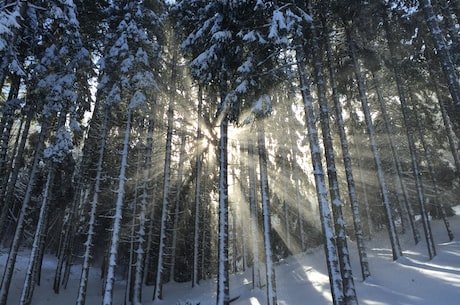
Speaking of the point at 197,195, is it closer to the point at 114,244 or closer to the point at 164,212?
the point at 164,212

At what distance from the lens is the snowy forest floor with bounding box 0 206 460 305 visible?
31.8ft

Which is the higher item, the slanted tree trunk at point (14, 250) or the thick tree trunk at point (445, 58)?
the thick tree trunk at point (445, 58)

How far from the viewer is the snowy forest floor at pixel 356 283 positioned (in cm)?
969

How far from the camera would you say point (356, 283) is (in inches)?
491

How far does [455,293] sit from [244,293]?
29.9ft

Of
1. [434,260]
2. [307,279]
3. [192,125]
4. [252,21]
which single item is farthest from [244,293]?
[252,21]

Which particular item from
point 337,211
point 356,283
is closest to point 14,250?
point 337,211

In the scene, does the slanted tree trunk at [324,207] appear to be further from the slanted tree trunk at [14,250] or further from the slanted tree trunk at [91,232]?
the slanted tree trunk at [14,250]

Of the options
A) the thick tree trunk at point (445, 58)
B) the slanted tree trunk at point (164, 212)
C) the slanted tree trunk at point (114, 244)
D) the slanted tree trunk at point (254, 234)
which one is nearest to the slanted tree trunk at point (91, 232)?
the slanted tree trunk at point (114, 244)

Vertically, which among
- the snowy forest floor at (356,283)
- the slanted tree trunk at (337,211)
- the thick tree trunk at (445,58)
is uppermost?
the thick tree trunk at (445,58)

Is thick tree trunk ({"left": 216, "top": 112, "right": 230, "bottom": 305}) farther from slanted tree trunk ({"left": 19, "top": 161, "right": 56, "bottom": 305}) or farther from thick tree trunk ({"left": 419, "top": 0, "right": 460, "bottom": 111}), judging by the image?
slanted tree trunk ({"left": 19, "top": 161, "right": 56, "bottom": 305})

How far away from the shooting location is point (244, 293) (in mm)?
14992

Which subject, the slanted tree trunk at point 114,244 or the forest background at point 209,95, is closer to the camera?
the forest background at point 209,95

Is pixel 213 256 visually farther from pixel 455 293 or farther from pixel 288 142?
pixel 455 293
